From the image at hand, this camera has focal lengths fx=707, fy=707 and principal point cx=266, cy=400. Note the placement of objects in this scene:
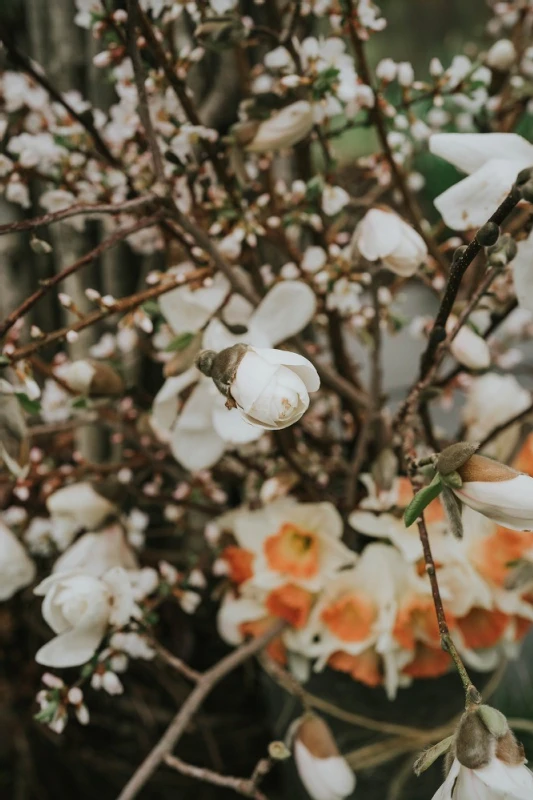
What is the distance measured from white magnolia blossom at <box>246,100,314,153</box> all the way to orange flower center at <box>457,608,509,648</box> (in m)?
0.29

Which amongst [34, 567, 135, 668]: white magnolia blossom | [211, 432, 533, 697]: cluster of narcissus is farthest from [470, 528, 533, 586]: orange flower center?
[34, 567, 135, 668]: white magnolia blossom

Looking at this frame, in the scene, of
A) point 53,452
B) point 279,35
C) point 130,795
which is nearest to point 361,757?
point 130,795

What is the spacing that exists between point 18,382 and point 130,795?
0.71 feet

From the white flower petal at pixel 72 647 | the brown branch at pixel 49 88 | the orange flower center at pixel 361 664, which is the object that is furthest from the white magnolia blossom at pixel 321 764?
the brown branch at pixel 49 88

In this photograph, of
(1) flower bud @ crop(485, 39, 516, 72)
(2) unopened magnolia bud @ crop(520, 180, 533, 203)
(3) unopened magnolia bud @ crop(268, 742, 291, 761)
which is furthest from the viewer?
(1) flower bud @ crop(485, 39, 516, 72)

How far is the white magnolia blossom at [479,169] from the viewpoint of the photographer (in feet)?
0.90

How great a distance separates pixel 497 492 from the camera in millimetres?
239

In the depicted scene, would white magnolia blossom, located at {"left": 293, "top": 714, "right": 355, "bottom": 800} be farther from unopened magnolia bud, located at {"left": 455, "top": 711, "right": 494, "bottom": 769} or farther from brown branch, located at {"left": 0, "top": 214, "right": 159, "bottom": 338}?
brown branch, located at {"left": 0, "top": 214, "right": 159, "bottom": 338}

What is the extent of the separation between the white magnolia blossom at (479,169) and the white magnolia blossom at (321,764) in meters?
0.30

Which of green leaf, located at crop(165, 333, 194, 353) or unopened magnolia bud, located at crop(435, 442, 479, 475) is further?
green leaf, located at crop(165, 333, 194, 353)

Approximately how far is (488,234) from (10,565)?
316 mm

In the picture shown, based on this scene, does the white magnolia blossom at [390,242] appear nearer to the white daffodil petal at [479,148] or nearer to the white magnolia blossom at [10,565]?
the white daffodil petal at [479,148]

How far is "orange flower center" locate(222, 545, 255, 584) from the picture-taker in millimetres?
466

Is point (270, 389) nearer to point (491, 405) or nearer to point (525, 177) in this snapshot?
point (525, 177)
